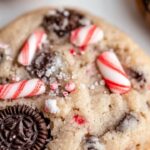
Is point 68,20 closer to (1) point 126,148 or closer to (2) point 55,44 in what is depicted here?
(2) point 55,44

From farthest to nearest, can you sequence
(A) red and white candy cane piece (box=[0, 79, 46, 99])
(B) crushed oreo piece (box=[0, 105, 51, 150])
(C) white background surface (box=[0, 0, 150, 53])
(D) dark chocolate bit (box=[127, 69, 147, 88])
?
(C) white background surface (box=[0, 0, 150, 53]), (D) dark chocolate bit (box=[127, 69, 147, 88]), (A) red and white candy cane piece (box=[0, 79, 46, 99]), (B) crushed oreo piece (box=[0, 105, 51, 150])

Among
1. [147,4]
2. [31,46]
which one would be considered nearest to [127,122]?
[31,46]

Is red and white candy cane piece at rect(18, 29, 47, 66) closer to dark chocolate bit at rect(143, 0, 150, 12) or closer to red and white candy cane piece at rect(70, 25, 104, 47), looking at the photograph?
red and white candy cane piece at rect(70, 25, 104, 47)

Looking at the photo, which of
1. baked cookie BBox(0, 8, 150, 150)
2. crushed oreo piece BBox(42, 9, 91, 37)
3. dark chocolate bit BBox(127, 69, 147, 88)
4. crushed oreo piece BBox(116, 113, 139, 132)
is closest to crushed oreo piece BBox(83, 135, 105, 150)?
baked cookie BBox(0, 8, 150, 150)

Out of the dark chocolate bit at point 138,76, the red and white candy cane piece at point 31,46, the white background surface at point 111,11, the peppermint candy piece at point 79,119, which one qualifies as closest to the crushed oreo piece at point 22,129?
the peppermint candy piece at point 79,119

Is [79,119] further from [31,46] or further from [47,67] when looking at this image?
[31,46]

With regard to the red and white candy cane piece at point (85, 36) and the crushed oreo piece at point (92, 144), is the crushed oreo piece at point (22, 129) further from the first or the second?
the red and white candy cane piece at point (85, 36)

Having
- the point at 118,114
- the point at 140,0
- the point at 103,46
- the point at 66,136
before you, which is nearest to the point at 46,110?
the point at 66,136
